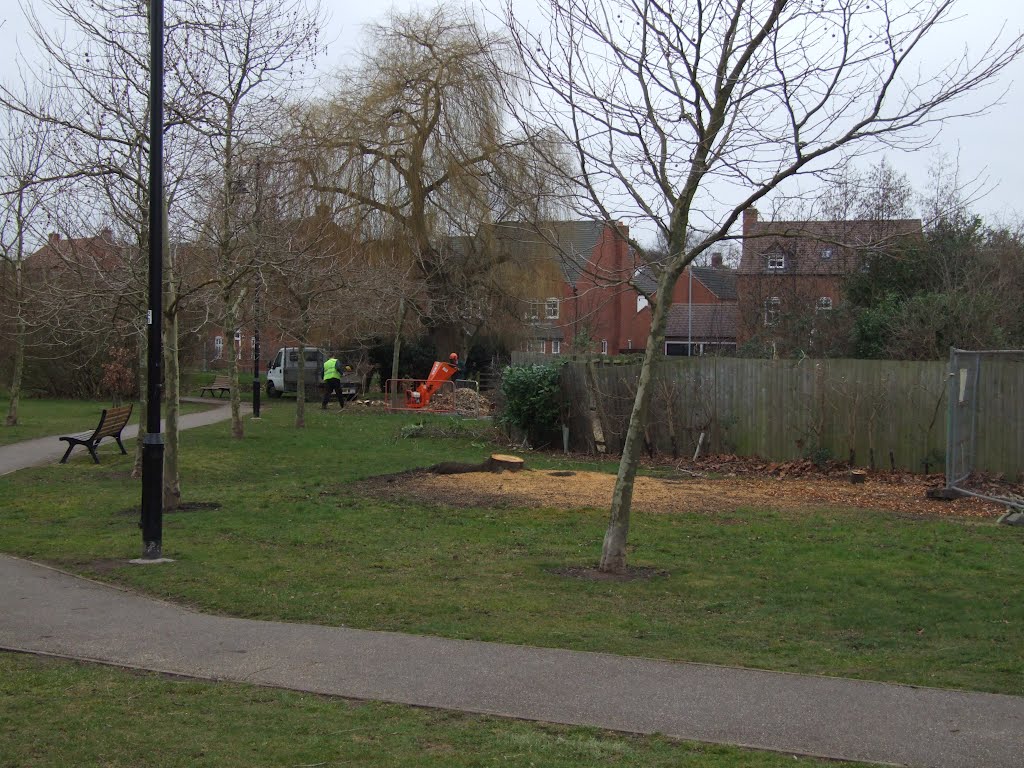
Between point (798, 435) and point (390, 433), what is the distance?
983 cm

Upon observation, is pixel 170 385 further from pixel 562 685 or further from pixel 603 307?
pixel 603 307

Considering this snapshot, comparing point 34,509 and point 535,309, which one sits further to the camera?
point 535,309

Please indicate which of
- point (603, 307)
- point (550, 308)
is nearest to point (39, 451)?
point (603, 307)

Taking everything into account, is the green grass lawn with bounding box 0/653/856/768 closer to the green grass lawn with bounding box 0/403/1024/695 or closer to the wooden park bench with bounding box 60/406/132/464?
the green grass lawn with bounding box 0/403/1024/695

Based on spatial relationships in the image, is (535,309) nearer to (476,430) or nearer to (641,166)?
(476,430)

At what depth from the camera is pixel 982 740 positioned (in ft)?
16.4

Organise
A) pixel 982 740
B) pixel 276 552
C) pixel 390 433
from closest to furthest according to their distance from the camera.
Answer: pixel 982 740 < pixel 276 552 < pixel 390 433

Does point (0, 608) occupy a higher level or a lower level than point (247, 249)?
lower

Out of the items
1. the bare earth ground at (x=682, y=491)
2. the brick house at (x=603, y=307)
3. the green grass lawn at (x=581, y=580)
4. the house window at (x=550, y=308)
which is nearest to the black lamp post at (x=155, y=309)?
the green grass lawn at (x=581, y=580)

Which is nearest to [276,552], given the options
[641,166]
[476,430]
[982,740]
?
[641,166]

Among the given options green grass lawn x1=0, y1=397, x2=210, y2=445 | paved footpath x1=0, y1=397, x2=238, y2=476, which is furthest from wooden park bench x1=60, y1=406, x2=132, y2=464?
green grass lawn x1=0, y1=397, x2=210, y2=445

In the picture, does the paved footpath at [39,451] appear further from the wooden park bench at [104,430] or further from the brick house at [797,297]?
the brick house at [797,297]

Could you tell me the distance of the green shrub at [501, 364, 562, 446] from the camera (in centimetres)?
2098

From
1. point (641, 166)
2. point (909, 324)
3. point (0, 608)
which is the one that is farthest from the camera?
point (909, 324)
